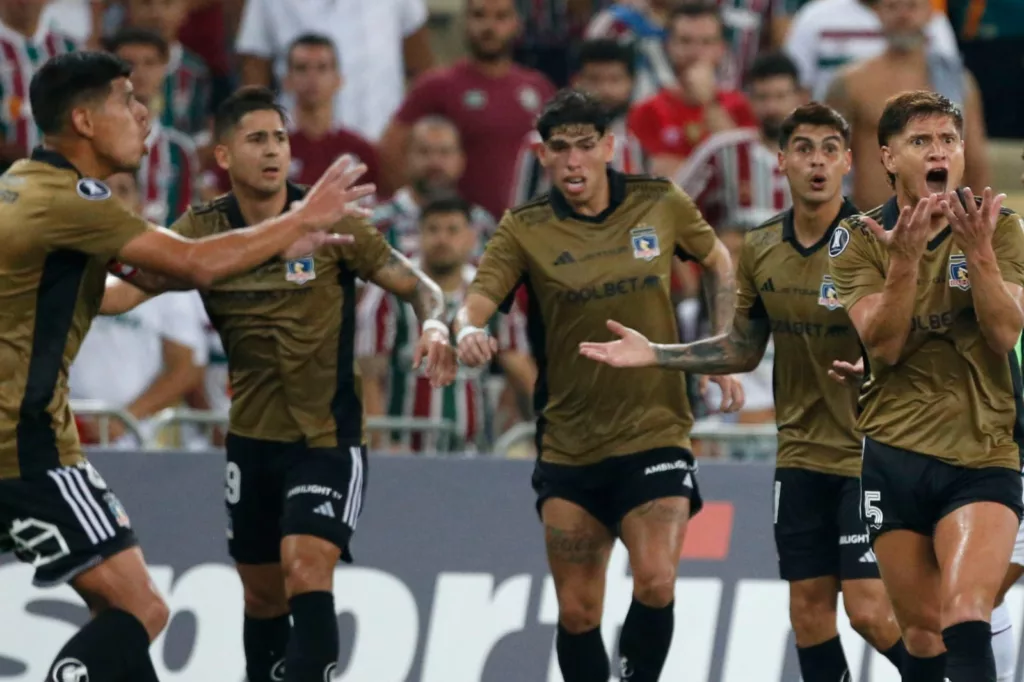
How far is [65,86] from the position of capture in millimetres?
7590

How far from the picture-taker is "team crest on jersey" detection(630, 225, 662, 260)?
8.84 meters

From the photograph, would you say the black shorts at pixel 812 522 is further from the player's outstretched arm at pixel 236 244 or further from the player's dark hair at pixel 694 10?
the player's dark hair at pixel 694 10

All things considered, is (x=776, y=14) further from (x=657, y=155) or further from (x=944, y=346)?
(x=944, y=346)

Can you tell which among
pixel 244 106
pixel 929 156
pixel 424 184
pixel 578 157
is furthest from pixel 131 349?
pixel 929 156

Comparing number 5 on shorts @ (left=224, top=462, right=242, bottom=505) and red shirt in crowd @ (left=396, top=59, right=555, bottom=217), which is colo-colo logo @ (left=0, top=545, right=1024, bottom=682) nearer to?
number 5 on shorts @ (left=224, top=462, right=242, bottom=505)

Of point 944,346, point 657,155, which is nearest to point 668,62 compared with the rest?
point 657,155

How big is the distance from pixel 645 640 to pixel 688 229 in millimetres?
1823

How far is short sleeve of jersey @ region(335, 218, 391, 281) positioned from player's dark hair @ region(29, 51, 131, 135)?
151cm

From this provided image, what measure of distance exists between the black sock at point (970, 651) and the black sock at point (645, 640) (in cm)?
180

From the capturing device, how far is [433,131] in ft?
40.6

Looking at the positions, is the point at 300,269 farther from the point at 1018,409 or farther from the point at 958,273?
the point at 1018,409

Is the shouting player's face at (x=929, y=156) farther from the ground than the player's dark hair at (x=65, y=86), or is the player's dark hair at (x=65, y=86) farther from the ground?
the player's dark hair at (x=65, y=86)

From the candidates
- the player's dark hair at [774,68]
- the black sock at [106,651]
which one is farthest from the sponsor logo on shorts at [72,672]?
the player's dark hair at [774,68]

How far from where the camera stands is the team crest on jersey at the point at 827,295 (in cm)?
841
